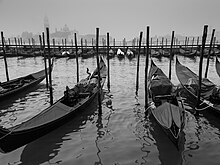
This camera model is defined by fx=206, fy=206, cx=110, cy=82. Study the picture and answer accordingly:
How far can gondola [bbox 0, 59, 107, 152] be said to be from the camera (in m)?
4.22

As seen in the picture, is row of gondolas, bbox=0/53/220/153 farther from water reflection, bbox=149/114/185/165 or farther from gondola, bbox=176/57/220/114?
water reflection, bbox=149/114/185/165

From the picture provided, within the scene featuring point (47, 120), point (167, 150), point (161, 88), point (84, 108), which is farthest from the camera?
point (84, 108)

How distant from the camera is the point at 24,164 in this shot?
4.37 m

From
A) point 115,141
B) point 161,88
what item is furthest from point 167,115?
point 161,88

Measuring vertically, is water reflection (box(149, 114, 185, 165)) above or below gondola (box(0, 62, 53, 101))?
below

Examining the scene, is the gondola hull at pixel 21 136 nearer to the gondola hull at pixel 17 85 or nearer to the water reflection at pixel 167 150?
the water reflection at pixel 167 150

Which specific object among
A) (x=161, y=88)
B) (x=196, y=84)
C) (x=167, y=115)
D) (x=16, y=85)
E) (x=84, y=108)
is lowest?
(x=84, y=108)

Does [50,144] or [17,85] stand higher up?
[17,85]

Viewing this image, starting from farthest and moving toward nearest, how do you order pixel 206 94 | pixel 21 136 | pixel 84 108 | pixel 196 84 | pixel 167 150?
pixel 196 84, pixel 206 94, pixel 84 108, pixel 167 150, pixel 21 136

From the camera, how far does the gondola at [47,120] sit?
4.22m

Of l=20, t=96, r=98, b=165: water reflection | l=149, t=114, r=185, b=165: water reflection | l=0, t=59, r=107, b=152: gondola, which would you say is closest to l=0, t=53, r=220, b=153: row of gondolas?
l=0, t=59, r=107, b=152: gondola

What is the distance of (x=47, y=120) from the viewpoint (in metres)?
5.29

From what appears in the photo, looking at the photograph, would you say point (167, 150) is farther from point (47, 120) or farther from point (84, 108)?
point (84, 108)

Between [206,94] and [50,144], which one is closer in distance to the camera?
[50,144]
